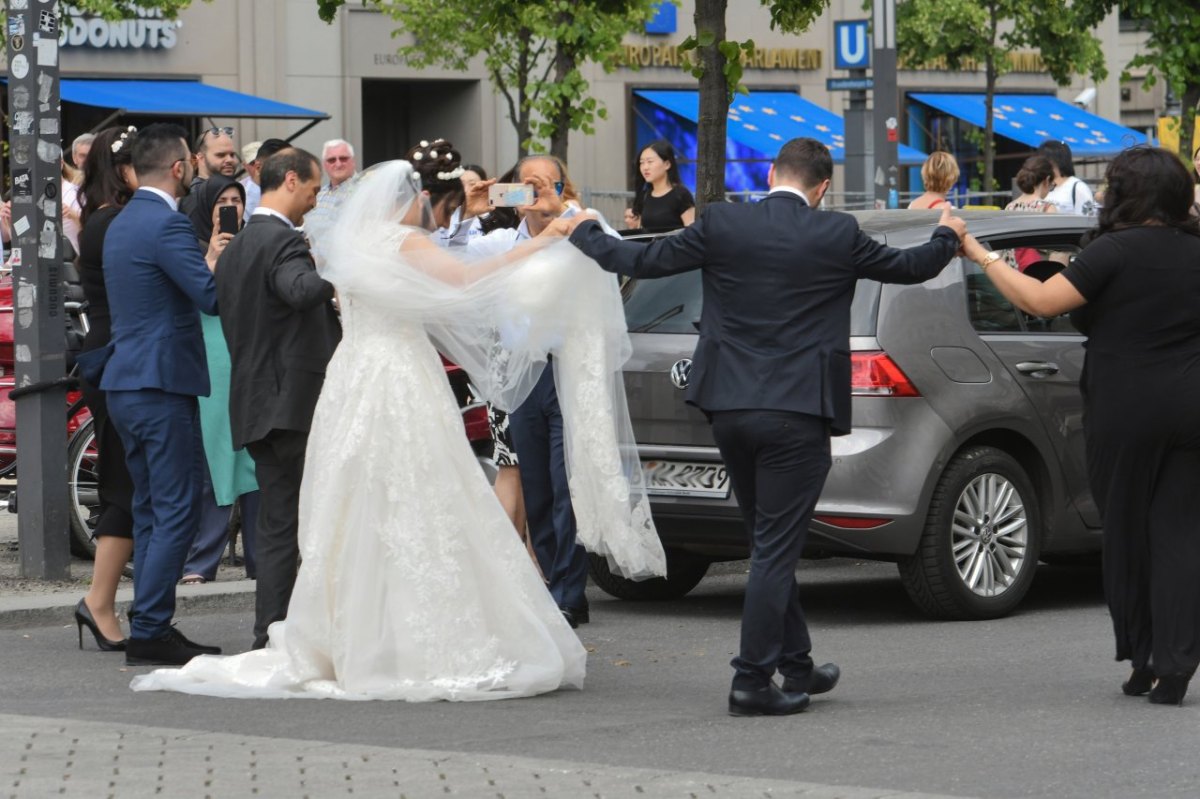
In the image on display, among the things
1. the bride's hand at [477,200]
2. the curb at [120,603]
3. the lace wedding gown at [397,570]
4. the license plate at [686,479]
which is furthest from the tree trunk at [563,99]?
the lace wedding gown at [397,570]

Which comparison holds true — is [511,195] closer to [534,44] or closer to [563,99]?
[563,99]

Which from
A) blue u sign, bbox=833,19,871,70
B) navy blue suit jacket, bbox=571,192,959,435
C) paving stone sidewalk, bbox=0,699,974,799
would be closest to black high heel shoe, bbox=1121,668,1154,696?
navy blue suit jacket, bbox=571,192,959,435

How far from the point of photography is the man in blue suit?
7789 millimetres

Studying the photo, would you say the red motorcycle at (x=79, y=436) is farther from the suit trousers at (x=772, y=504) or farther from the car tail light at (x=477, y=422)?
the suit trousers at (x=772, y=504)

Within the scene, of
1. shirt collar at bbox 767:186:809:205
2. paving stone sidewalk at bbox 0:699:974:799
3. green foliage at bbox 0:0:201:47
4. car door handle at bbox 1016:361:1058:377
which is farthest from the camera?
green foliage at bbox 0:0:201:47

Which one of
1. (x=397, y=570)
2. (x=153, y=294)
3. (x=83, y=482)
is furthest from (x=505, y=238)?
(x=83, y=482)

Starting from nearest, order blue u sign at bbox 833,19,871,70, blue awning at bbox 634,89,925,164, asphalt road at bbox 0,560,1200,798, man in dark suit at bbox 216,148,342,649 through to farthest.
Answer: asphalt road at bbox 0,560,1200,798
man in dark suit at bbox 216,148,342,649
blue u sign at bbox 833,19,871,70
blue awning at bbox 634,89,925,164

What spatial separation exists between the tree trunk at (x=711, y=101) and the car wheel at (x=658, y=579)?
115 inches

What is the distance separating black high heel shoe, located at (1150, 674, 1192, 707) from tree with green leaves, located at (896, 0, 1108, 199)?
87.3 ft

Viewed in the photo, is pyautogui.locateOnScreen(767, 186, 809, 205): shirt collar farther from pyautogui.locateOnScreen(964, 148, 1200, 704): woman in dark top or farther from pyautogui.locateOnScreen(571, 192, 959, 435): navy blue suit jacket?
pyautogui.locateOnScreen(964, 148, 1200, 704): woman in dark top

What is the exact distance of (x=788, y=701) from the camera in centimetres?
674

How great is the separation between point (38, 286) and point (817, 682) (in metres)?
4.44

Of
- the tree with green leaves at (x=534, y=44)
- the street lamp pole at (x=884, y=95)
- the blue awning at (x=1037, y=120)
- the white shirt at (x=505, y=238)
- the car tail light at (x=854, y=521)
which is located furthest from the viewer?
the blue awning at (x=1037, y=120)

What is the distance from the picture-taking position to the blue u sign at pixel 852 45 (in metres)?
18.6
